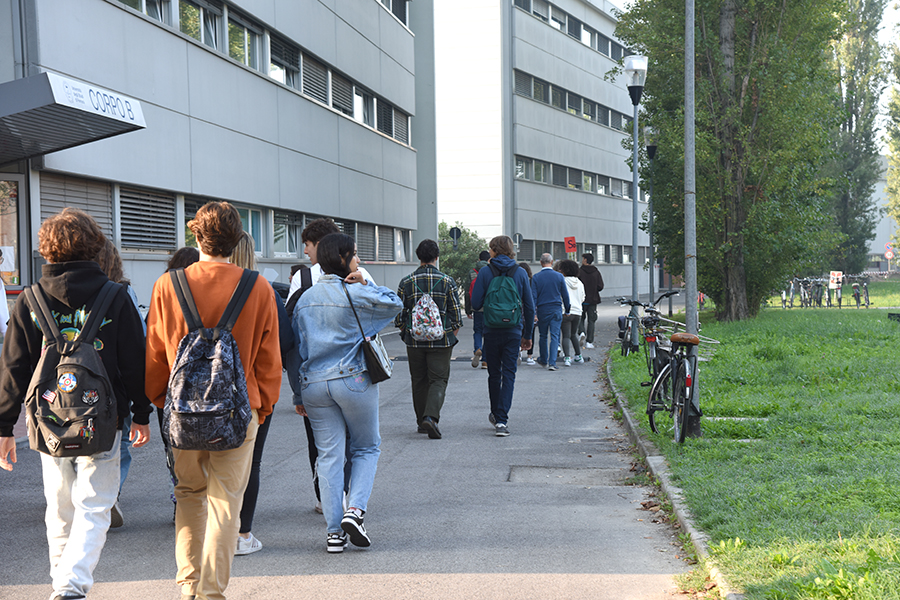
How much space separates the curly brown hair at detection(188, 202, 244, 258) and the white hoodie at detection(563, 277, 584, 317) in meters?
12.6

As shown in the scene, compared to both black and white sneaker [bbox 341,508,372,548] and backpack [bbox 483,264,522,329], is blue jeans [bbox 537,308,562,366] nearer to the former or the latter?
backpack [bbox 483,264,522,329]

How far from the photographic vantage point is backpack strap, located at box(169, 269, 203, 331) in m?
3.87

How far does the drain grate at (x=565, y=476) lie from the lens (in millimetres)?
7359

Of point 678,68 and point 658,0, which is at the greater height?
point 658,0

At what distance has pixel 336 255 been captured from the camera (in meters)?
5.30

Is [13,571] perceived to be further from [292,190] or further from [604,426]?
[292,190]

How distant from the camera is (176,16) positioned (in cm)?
1588

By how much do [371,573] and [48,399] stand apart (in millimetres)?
1942

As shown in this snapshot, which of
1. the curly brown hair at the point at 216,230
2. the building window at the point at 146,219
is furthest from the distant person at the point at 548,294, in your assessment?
the curly brown hair at the point at 216,230

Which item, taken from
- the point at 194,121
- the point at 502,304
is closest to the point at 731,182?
the point at 194,121

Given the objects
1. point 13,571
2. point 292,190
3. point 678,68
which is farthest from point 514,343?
point 678,68

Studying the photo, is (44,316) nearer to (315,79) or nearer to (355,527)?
(355,527)

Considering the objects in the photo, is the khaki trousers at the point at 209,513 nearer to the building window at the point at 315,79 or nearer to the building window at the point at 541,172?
the building window at the point at 315,79

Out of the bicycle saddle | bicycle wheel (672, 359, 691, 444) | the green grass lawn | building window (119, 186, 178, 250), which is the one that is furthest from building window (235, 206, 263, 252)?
bicycle wheel (672, 359, 691, 444)
